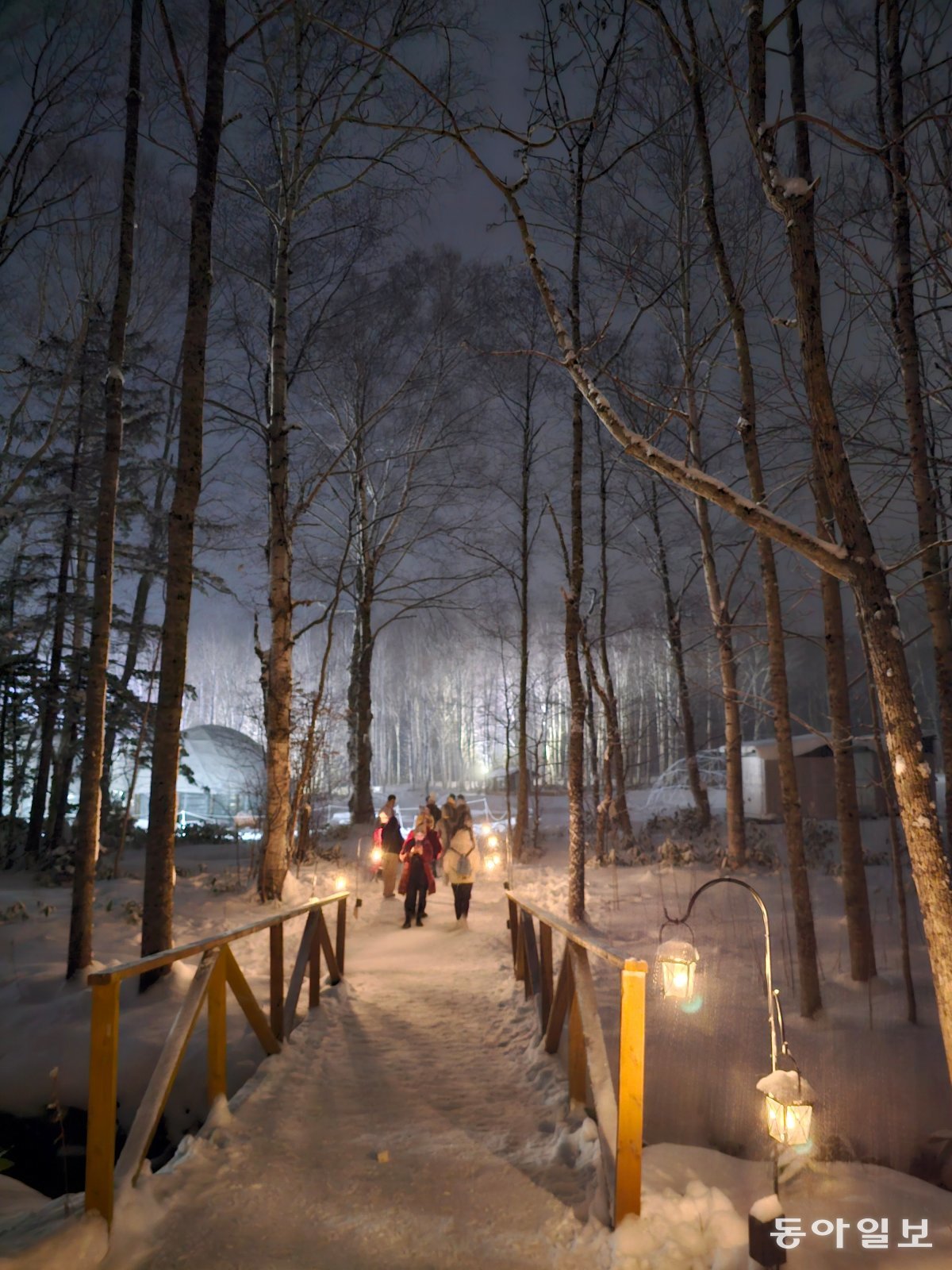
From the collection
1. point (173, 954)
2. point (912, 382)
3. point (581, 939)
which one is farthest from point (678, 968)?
point (912, 382)

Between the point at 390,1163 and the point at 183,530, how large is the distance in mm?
5568

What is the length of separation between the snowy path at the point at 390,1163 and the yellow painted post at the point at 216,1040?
21cm

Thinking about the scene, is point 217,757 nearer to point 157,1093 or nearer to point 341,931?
point 341,931

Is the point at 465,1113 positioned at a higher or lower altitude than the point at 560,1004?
lower

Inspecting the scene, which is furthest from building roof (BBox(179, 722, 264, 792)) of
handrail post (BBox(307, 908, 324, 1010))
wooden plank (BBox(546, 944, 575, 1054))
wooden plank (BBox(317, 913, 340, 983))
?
wooden plank (BBox(546, 944, 575, 1054))

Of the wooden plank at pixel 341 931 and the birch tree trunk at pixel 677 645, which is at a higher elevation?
the birch tree trunk at pixel 677 645

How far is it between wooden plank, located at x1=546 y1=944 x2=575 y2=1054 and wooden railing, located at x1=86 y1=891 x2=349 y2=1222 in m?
1.95

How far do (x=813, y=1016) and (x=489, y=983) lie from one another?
3.29 metres

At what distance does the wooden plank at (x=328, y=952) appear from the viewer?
698 cm

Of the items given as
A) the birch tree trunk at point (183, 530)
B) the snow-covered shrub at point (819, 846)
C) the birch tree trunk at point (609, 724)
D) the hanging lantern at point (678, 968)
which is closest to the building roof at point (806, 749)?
the snow-covered shrub at point (819, 846)

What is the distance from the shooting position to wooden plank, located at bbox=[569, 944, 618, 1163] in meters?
3.40

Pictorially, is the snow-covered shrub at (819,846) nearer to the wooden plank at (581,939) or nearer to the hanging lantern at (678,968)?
the hanging lantern at (678,968)

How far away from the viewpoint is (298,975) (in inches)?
236

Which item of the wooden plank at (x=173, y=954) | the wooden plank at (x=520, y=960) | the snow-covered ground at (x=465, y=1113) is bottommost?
the snow-covered ground at (x=465, y=1113)
